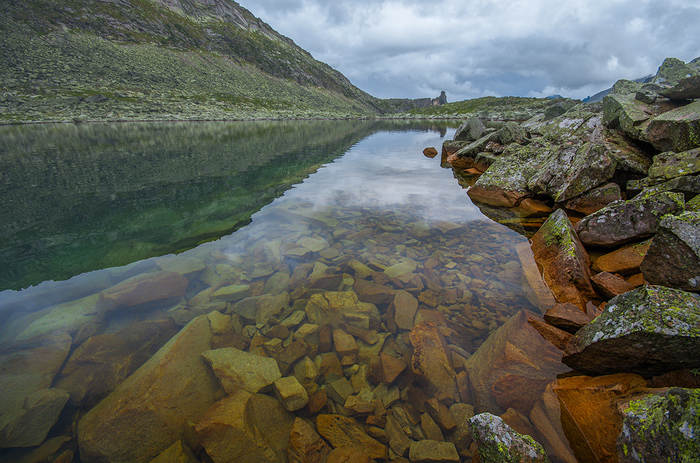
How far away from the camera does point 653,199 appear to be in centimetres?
600

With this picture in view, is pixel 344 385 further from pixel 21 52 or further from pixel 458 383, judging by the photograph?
pixel 21 52

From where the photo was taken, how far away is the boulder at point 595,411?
10.5 ft

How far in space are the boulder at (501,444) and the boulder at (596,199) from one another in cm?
879

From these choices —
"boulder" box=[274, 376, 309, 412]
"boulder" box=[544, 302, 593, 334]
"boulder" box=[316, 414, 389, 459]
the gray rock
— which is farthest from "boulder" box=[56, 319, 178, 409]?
"boulder" box=[544, 302, 593, 334]

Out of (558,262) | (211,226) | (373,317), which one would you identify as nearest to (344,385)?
(373,317)

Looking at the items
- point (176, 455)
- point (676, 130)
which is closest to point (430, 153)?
point (676, 130)

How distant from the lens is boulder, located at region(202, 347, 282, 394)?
4.55m

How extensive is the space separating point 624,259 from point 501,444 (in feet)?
18.1

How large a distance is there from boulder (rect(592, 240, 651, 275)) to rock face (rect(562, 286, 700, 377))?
2.63 m

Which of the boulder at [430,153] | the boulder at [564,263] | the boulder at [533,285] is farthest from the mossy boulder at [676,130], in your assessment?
the boulder at [430,153]

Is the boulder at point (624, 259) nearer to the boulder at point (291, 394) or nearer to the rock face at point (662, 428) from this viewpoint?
the rock face at point (662, 428)

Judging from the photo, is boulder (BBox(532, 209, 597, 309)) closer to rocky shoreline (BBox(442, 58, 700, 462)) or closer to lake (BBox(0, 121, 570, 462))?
rocky shoreline (BBox(442, 58, 700, 462))

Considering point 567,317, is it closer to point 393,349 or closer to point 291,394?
point 393,349

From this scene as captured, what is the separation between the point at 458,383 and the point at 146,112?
107m
